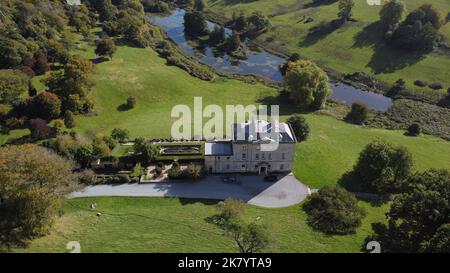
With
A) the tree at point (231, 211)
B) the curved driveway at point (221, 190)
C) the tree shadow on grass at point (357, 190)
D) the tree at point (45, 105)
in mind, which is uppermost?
the tree at point (45, 105)

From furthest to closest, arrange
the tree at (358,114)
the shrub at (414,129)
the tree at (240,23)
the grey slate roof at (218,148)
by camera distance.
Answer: the tree at (240,23) → the tree at (358,114) → the shrub at (414,129) → the grey slate roof at (218,148)

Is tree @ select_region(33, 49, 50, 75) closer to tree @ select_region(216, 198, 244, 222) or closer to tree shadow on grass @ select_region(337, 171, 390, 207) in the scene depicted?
tree @ select_region(216, 198, 244, 222)

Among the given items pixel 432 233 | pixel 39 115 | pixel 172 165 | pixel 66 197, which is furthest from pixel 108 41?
pixel 432 233

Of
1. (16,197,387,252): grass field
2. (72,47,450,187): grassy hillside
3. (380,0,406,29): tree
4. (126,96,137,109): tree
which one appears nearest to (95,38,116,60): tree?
(72,47,450,187): grassy hillside

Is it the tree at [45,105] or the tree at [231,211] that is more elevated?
the tree at [45,105]

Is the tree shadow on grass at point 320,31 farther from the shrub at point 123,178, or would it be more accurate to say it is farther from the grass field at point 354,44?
the shrub at point 123,178

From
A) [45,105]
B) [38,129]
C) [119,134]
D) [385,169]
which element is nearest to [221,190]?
[119,134]

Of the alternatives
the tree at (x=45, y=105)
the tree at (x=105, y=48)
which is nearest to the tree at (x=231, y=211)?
the tree at (x=45, y=105)
